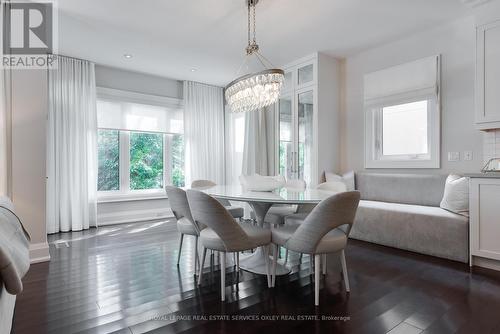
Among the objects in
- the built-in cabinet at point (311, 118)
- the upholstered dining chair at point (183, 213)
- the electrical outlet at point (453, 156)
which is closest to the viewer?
the upholstered dining chair at point (183, 213)

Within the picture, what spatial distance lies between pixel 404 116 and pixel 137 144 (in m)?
4.51

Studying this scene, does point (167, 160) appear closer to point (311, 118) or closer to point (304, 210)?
point (311, 118)

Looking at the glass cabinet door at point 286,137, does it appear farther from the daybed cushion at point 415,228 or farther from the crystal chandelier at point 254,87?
the crystal chandelier at point 254,87

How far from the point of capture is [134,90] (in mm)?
5141

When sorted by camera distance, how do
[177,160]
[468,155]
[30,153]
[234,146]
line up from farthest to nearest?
[234,146]
[177,160]
[468,155]
[30,153]

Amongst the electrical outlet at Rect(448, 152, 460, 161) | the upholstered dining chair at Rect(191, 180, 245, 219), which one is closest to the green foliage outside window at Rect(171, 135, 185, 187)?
the upholstered dining chair at Rect(191, 180, 245, 219)

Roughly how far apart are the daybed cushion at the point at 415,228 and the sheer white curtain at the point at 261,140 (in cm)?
198

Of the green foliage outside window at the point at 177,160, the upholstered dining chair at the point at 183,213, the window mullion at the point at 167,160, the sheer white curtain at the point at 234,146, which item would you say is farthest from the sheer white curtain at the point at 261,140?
the upholstered dining chair at the point at 183,213

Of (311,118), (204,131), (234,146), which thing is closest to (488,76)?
(311,118)

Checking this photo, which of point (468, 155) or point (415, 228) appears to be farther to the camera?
point (468, 155)

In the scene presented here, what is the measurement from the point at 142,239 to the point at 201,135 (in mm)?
2601

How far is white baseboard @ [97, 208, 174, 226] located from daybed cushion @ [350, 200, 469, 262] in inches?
139

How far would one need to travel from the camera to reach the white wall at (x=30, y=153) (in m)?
2.91

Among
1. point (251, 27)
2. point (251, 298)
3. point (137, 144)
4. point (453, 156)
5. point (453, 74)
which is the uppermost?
point (251, 27)
